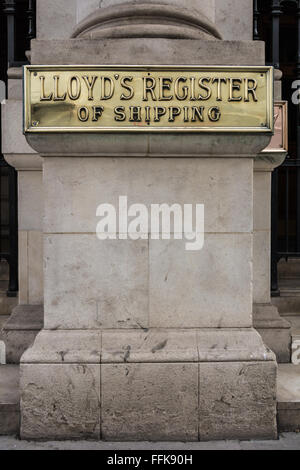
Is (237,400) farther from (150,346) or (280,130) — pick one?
(280,130)

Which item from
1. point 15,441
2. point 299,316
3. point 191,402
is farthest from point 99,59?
point 299,316

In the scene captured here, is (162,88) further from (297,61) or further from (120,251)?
(297,61)

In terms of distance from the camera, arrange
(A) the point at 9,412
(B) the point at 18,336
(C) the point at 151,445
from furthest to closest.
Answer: (B) the point at 18,336 → (A) the point at 9,412 → (C) the point at 151,445

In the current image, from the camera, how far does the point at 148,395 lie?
4.18m

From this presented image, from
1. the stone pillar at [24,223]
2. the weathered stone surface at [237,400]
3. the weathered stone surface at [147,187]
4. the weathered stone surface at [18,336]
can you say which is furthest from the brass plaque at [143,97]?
the weathered stone surface at [18,336]

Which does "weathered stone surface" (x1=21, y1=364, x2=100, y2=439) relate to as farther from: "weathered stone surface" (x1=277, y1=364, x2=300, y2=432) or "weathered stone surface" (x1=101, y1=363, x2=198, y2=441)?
"weathered stone surface" (x1=277, y1=364, x2=300, y2=432)

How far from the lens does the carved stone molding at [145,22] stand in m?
4.51

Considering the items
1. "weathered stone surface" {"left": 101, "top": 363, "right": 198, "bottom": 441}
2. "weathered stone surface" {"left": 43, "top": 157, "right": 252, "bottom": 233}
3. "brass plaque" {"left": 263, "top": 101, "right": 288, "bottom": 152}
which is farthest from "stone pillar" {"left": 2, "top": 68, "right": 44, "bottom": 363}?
"brass plaque" {"left": 263, "top": 101, "right": 288, "bottom": 152}

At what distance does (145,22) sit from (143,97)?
96cm

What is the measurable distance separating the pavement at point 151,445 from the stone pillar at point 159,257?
112mm

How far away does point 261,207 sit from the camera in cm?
605

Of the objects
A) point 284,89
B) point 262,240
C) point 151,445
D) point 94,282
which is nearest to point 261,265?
point 262,240

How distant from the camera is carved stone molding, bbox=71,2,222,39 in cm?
451

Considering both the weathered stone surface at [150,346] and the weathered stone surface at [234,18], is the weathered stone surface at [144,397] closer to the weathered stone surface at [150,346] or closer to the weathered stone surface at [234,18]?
the weathered stone surface at [150,346]
